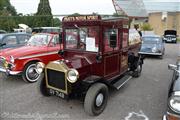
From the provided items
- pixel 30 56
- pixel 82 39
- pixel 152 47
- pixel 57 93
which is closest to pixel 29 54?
pixel 30 56

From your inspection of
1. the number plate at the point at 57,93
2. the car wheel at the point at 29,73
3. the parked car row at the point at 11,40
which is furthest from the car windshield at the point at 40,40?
the number plate at the point at 57,93

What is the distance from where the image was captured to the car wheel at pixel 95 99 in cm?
403

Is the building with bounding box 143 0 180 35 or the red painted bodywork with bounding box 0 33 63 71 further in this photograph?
the building with bounding box 143 0 180 35

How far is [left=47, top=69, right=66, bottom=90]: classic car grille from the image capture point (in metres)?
4.23

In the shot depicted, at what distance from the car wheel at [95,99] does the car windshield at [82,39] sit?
0.97 m

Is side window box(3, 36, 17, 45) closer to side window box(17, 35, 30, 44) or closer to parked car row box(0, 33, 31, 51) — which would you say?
parked car row box(0, 33, 31, 51)

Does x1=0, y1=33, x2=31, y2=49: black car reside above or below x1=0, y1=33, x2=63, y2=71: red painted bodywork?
above

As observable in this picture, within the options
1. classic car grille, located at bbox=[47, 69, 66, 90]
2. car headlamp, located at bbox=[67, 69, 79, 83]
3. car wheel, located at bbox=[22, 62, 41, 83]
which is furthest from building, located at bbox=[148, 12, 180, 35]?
car headlamp, located at bbox=[67, 69, 79, 83]

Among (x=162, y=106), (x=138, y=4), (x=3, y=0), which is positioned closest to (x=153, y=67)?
(x=162, y=106)

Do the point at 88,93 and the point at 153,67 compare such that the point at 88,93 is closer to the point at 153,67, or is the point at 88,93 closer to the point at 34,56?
the point at 34,56

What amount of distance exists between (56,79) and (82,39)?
126 cm

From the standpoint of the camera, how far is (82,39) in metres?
4.85

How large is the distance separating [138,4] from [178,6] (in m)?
8.91

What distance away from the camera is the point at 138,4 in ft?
135
